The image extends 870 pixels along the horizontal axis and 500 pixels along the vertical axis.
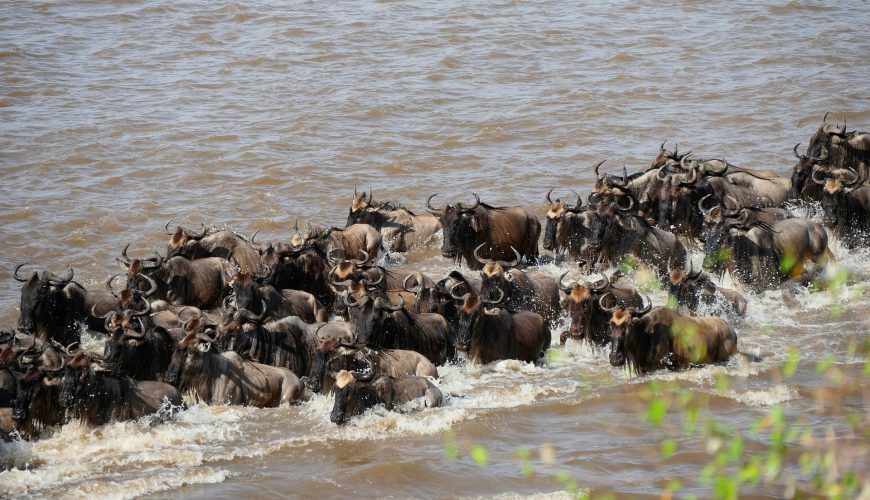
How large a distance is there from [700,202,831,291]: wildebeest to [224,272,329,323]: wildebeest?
4969 mm

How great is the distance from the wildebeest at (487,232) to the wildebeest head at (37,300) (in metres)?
4.97

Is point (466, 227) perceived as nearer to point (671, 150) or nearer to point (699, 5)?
point (671, 150)

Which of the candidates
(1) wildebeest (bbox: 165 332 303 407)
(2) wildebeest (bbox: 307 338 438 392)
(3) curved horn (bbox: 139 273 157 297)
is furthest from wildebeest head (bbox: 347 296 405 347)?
(3) curved horn (bbox: 139 273 157 297)

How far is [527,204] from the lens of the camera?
60.6 ft

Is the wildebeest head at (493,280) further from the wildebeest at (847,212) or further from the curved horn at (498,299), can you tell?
the wildebeest at (847,212)

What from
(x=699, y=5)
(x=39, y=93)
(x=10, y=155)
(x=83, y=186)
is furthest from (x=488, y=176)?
(x=699, y=5)

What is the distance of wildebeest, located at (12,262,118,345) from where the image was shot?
12938 millimetres

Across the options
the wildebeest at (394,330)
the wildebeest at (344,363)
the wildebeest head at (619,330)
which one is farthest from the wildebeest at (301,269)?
the wildebeest head at (619,330)

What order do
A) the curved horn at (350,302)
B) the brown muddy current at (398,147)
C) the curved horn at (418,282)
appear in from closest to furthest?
the brown muddy current at (398,147)
the curved horn at (350,302)
the curved horn at (418,282)

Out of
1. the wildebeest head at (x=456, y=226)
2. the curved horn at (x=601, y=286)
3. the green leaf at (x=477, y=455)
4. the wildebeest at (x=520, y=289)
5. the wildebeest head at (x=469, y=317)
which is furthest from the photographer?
the wildebeest head at (x=456, y=226)

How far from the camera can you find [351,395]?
1041 centimetres

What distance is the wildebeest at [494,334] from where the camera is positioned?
12148mm

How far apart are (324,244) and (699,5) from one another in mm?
20282

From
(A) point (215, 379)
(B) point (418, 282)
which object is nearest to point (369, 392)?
(A) point (215, 379)
